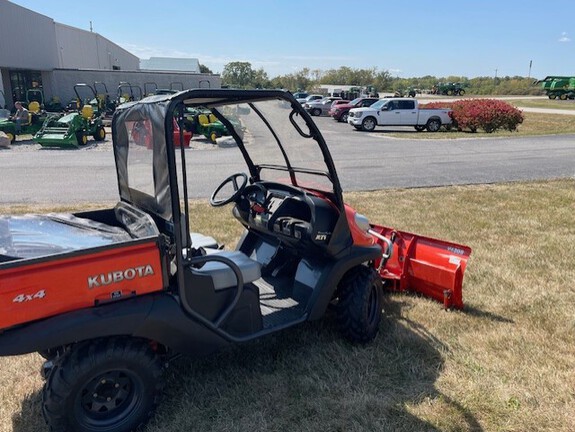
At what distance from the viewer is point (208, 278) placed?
2.72 meters

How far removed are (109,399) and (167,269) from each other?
77 centimetres

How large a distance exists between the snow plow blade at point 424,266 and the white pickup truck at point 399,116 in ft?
64.9

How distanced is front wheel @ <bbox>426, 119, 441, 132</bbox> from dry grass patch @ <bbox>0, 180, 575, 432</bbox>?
19.3m

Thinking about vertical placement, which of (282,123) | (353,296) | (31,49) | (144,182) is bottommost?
(353,296)

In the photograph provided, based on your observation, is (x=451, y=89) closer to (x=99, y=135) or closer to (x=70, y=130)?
(x=99, y=135)

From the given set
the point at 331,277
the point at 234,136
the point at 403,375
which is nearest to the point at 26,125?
the point at 234,136

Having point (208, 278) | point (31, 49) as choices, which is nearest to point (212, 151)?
point (208, 278)

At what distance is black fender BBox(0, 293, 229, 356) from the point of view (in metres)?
2.22

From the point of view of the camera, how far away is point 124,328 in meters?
2.42

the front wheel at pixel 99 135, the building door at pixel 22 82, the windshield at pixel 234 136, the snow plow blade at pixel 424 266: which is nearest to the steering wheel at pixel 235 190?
the windshield at pixel 234 136

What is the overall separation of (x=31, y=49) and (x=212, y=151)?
2441 cm

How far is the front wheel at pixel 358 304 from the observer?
3441mm

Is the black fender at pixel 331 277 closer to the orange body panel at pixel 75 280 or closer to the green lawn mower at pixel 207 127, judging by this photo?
the orange body panel at pixel 75 280

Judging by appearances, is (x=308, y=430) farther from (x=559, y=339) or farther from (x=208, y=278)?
(x=559, y=339)
